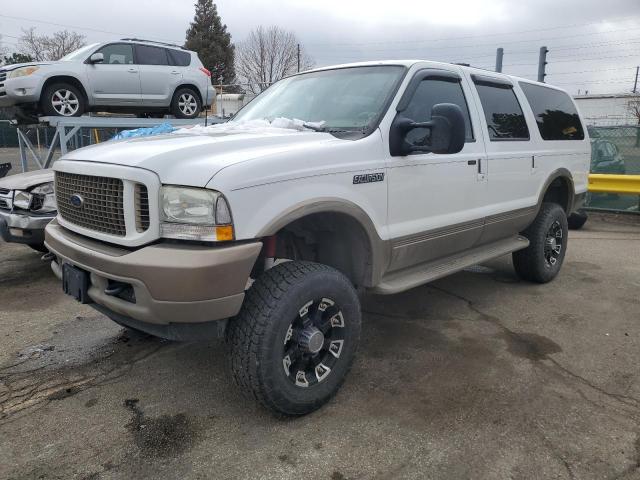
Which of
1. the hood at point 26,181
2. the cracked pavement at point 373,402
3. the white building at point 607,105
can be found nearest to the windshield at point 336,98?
the cracked pavement at point 373,402

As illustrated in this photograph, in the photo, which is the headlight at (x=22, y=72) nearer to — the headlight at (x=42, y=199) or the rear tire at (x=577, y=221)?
the headlight at (x=42, y=199)

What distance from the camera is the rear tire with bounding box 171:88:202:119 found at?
33.9 ft

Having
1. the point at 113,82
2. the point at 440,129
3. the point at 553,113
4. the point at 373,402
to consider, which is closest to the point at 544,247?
the point at 553,113

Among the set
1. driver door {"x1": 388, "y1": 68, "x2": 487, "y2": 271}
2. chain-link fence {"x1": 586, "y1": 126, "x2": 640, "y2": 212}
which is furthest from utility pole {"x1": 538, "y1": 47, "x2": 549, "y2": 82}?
driver door {"x1": 388, "y1": 68, "x2": 487, "y2": 271}

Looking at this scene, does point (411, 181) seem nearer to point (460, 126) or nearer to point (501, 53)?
point (460, 126)

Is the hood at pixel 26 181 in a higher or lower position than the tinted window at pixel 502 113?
lower

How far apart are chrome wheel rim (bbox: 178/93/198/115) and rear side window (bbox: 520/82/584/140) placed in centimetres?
733

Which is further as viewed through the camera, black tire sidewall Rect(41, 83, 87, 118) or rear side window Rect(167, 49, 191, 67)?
rear side window Rect(167, 49, 191, 67)

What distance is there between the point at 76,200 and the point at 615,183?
9.43 meters

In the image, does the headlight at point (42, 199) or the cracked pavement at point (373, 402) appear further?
the headlight at point (42, 199)

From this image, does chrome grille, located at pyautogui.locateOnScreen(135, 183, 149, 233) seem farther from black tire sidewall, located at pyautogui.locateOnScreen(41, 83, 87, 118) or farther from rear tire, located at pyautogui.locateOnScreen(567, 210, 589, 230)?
rear tire, located at pyautogui.locateOnScreen(567, 210, 589, 230)

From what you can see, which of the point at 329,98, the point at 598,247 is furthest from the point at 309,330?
the point at 598,247

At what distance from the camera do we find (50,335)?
411 cm

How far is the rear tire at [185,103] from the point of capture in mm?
10336
